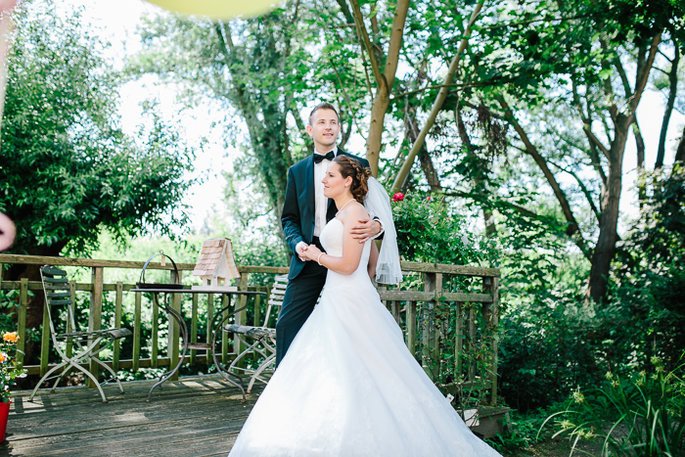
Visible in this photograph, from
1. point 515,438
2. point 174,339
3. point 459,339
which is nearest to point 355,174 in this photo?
point 459,339

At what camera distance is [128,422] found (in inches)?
143

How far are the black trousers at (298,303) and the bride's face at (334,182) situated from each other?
38cm

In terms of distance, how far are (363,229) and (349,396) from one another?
766mm

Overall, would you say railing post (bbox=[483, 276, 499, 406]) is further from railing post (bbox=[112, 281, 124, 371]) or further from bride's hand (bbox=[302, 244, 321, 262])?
railing post (bbox=[112, 281, 124, 371])

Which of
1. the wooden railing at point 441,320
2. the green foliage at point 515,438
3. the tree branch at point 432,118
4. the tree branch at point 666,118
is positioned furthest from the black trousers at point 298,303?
the tree branch at point 666,118

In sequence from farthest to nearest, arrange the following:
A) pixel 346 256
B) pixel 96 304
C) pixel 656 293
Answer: pixel 656 293
pixel 96 304
pixel 346 256

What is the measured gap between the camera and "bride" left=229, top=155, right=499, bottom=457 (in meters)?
2.19

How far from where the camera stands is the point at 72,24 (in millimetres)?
8688

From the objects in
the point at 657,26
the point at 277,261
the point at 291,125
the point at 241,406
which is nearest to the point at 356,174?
the point at 241,406

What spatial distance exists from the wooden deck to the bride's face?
1.57 meters

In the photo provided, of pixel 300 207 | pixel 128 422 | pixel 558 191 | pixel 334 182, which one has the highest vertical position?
pixel 558 191

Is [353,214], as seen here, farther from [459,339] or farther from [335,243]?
[459,339]

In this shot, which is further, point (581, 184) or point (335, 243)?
point (581, 184)

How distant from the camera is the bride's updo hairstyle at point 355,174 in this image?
8.99 ft
